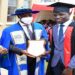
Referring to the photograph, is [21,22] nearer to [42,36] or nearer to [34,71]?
[42,36]

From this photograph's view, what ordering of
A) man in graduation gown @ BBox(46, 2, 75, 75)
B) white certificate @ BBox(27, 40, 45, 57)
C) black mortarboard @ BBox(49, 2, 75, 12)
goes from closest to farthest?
white certificate @ BBox(27, 40, 45, 57) → man in graduation gown @ BBox(46, 2, 75, 75) → black mortarboard @ BBox(49, 2, 75, 12)

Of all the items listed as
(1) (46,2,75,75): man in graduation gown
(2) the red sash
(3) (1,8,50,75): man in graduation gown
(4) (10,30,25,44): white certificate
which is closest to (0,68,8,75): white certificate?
(3) (1,8,50,75): man in graduation gown

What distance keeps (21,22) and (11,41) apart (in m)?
0.34

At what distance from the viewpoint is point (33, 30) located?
6332mm

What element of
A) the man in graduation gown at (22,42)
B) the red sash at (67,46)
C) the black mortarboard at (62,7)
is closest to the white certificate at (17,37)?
the man in graduation gown at (22,42)

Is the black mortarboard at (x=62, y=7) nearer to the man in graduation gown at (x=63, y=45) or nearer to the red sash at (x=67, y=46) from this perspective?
the man in graduation gown at (x=63, y=45)

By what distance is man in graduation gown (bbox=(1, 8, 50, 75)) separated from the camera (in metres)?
6.25

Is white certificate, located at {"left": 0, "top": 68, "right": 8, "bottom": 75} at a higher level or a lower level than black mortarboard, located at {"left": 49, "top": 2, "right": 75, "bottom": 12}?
lower

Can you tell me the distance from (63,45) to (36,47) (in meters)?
0.50

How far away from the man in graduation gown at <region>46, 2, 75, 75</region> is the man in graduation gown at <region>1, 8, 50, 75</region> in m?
0.18

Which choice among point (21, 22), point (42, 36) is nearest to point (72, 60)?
point (42, 36)

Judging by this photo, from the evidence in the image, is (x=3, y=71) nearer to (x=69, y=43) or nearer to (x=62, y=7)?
(x=69, y=43)

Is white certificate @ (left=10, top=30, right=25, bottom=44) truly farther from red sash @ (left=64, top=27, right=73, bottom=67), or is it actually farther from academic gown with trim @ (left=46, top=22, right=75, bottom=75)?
red sash @ (left=64, top=27, right=73, bottom=67)

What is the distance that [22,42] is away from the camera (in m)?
Result: 6.27
